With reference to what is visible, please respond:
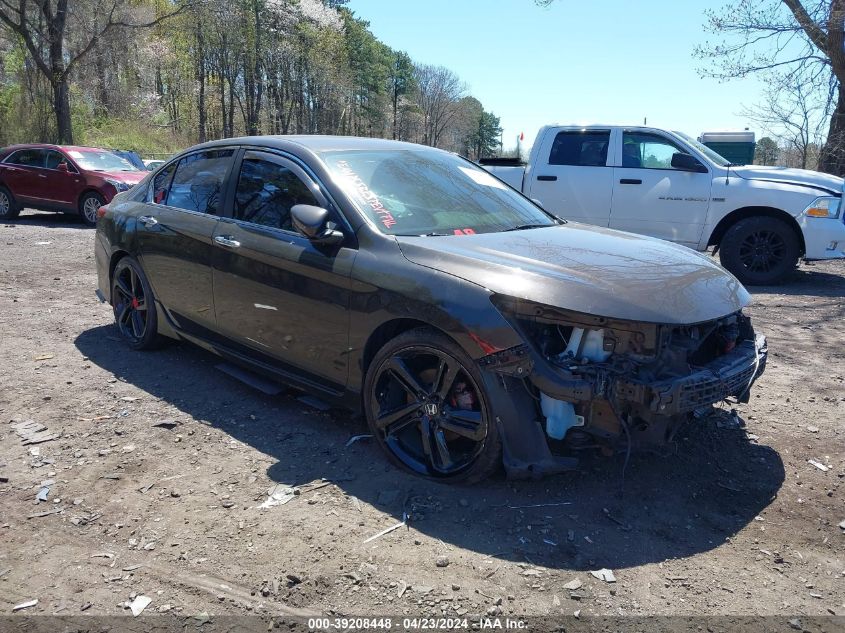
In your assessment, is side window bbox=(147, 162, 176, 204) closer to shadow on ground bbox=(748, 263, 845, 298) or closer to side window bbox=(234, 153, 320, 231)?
side window bbox=(234, 153, 320, 231)

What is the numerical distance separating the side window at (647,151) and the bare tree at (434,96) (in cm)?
8160

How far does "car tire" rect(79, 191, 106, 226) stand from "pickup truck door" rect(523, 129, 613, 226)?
9501 mm

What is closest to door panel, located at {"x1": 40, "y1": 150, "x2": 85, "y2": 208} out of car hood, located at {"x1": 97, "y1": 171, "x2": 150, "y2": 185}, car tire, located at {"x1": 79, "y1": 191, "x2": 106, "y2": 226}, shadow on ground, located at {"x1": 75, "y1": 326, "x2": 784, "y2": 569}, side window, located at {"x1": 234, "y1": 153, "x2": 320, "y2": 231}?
car tire, located at {"x1": 79, "y1": 191, "x2": 106, "y2": 226}

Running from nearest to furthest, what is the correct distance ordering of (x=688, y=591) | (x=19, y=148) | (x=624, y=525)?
1. (x=688, y=591)
2. (x=624, y=525)
3. (x=19, y=148)

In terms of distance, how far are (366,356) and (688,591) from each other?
185cm

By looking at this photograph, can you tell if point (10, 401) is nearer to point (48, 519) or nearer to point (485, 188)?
point (48, 519)

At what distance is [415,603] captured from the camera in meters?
2.49

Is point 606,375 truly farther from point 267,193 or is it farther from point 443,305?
point 267,193

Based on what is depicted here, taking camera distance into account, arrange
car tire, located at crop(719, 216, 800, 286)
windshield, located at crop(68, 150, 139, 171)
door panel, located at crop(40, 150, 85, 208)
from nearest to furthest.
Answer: car tire, located at crop(719, 216, 800, 286) < door panel, located at crop(40, 150, 85, 208) < windshield, located at crop(68, 150, 139, 171)

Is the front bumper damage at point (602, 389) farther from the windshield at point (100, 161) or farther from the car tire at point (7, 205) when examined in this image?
the car tire at point (7, 205)

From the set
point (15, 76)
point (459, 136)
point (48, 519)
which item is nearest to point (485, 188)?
point (48, 519)

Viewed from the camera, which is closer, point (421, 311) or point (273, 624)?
point (273, 624)

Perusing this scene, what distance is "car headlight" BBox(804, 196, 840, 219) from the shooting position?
27.0 ft

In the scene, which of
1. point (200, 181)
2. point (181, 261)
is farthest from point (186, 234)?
point (200, 181)
